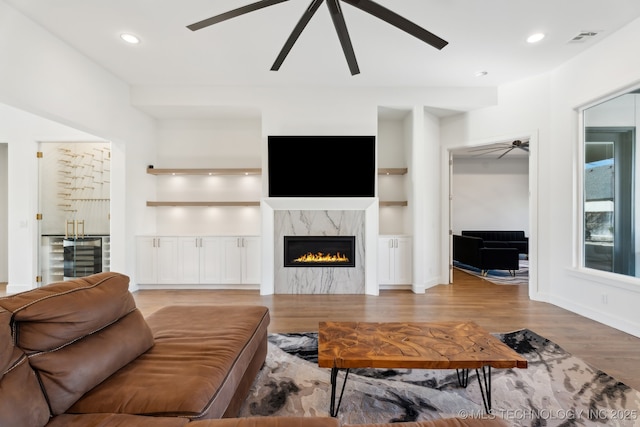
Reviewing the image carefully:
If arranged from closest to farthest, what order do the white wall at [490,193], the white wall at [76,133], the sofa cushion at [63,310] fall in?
the sofa cushion at [63,310] → the white wall at [76,133] → the white wall at [490,193]

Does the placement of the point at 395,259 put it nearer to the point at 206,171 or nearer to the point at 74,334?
the point at 206,171

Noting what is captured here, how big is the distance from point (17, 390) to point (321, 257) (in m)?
3.94

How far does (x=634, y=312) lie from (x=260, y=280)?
448 centimetres

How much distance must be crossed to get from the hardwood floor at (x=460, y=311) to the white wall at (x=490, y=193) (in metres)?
3.47

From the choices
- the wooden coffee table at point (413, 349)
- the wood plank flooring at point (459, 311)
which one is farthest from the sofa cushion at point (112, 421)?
the wood plank flooring at point (459, 311)

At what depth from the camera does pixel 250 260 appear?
4836 millimetres

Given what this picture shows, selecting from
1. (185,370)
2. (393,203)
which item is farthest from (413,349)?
(393,203)

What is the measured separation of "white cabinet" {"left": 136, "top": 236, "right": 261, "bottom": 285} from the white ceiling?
2439 mm

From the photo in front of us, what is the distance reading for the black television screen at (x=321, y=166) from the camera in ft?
15.0

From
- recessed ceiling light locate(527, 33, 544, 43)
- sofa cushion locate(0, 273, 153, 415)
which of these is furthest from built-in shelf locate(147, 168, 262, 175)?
recessed ceiling light locate(527, 33, 544, 43)

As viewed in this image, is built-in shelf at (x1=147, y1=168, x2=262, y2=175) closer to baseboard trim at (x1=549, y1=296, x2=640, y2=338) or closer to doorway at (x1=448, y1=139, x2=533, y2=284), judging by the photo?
baseboard trim at (x1=549, y1=296, x2=640, y2=338)

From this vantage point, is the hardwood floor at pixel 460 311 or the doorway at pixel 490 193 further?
the doorway at pixel 490 193

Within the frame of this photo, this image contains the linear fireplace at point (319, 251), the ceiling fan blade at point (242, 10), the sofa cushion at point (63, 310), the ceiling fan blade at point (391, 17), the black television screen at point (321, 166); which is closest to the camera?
the sofa cushion at point (63, 310)

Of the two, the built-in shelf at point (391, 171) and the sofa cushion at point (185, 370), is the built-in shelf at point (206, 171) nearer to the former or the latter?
the built-in shelf at point (391, 171)
